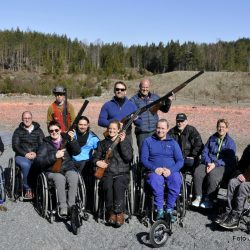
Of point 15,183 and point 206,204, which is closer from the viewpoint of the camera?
point 206,204

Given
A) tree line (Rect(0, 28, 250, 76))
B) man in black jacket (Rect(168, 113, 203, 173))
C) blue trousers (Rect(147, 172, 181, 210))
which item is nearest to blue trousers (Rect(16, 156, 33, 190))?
blue trousers (Rect(147, 172, 181, 210))

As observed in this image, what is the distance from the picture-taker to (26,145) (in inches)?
267

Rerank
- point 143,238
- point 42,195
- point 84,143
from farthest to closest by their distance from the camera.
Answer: point 84,143 → point 42,195 → point 143,238

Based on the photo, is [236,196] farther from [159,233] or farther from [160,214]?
[159,233]

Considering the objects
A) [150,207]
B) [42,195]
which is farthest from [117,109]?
[42,195]

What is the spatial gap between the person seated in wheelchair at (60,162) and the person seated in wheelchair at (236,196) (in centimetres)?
191

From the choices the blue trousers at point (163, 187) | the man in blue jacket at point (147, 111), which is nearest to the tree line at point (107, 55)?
the man in blue jacket at point (147, 111)

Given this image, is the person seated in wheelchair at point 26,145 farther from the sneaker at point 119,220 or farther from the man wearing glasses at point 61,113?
the sneaker at point 119,220

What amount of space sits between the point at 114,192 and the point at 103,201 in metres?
0.26

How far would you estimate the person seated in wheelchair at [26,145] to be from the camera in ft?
21.6

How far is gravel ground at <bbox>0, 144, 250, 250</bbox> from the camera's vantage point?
5.13 metres

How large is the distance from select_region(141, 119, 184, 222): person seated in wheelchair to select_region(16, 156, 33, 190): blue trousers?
1762mm

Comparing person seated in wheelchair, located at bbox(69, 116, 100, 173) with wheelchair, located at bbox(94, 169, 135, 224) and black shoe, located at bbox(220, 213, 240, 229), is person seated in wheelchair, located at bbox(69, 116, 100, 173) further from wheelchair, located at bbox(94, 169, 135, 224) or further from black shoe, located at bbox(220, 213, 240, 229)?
black shoe, located at bbox(220, 213, 240, 229)

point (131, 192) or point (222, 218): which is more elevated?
point (131, 192)
